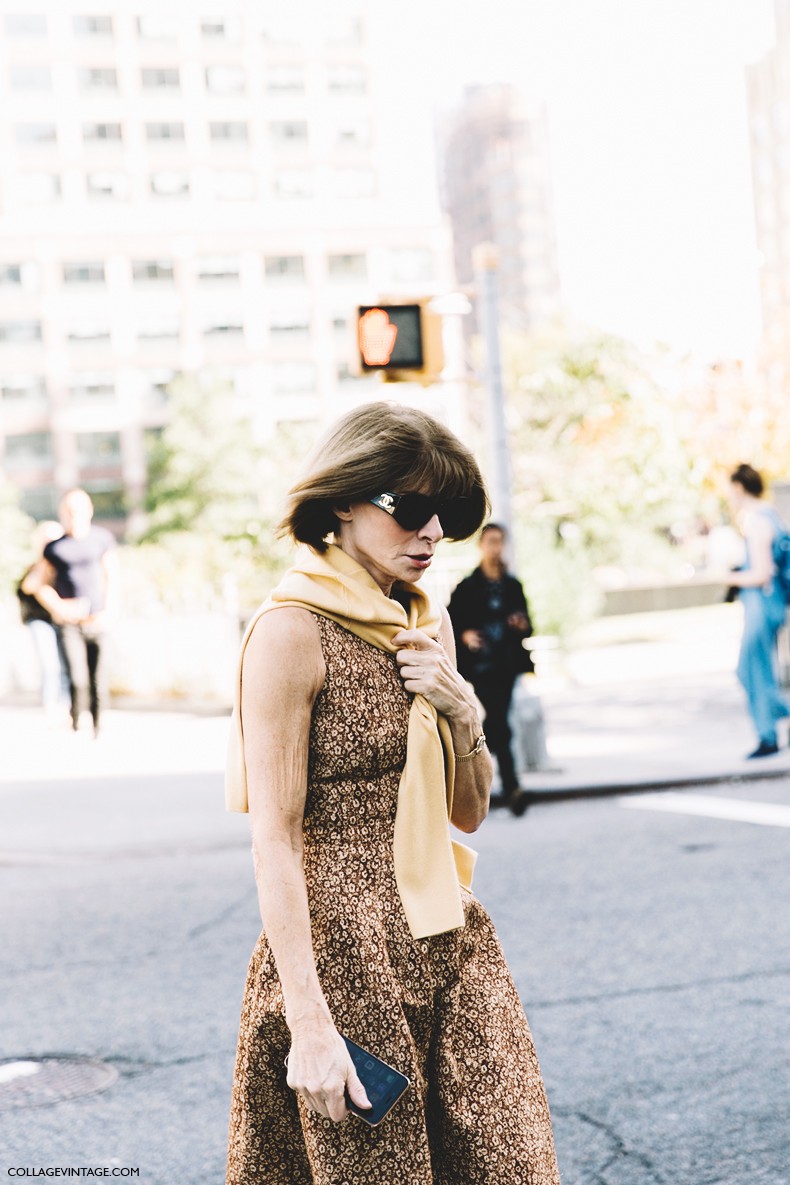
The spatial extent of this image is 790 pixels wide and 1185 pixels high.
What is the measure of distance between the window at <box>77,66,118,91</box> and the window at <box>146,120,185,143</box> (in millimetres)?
3127

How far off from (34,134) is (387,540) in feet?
276

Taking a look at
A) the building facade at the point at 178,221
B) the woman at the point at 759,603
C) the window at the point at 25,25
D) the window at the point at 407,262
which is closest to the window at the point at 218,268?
Result: the building facade at the point at 178,221

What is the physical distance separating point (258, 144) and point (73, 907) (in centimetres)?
8190

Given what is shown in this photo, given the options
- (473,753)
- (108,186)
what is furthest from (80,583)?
(108,186)

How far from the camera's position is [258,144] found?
8369cm

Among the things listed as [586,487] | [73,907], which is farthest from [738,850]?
[586,487]

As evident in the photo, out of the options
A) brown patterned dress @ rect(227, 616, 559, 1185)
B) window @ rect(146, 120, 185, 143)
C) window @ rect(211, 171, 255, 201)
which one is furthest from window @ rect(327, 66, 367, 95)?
brown patterned dress @ rect(227, 616, 559, 1185)

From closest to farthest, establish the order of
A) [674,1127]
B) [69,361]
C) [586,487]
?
[674,1127] → [586,487] → [69,361]

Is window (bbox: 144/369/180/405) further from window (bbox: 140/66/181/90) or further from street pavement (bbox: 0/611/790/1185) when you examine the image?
street pavement (bbox: 0/611/790/1185)

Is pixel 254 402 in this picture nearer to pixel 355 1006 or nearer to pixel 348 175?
pixel 348 175

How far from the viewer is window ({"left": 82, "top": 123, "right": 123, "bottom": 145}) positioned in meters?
80.8

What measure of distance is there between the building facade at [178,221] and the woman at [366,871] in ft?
235

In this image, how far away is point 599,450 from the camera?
38469 mm

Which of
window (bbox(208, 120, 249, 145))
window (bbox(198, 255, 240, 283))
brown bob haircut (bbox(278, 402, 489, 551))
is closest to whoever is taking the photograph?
brown bob haircut (bbox(278, 402, 489, 551))
